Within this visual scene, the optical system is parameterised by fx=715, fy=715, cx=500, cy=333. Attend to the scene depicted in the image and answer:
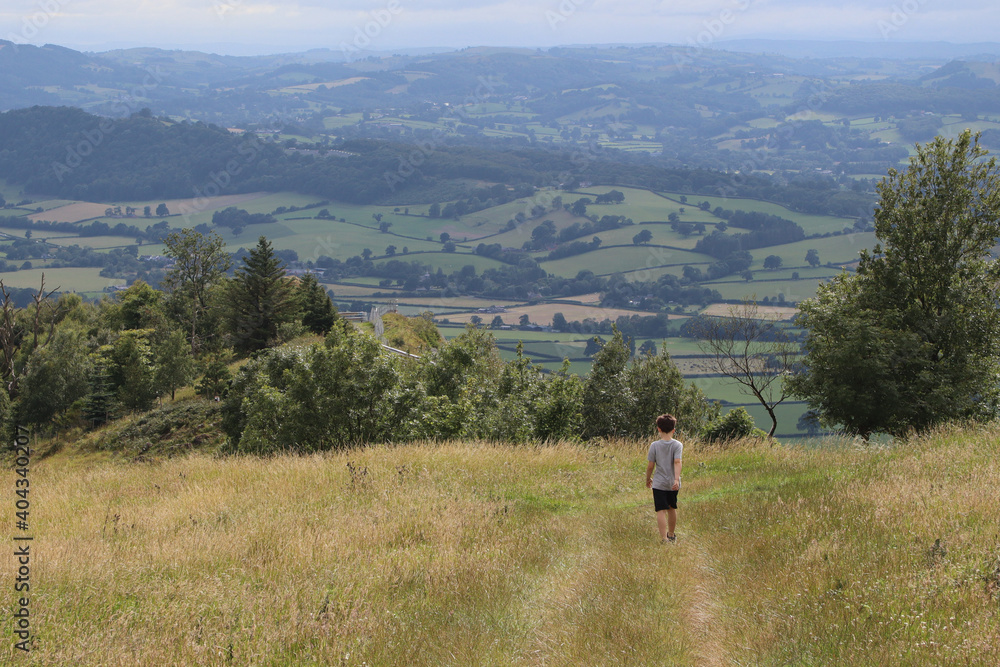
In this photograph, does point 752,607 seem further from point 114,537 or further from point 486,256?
point 486,256

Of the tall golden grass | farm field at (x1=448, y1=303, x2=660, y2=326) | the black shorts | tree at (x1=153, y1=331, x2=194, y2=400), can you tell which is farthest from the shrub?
farm field at (x1=448, y1=303, x2=660, y2=326)

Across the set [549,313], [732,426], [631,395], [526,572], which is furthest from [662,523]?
[549,313]

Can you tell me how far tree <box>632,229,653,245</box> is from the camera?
581ft

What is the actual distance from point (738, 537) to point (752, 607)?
7.39 ft

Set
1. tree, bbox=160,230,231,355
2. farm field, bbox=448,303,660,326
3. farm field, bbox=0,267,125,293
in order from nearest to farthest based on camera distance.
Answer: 1. tree, bbox=160,230,231,355
2. farm field, bbox=448,303,660,326
3. farm field, bbox=0,267,125,293

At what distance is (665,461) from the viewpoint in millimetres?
9430

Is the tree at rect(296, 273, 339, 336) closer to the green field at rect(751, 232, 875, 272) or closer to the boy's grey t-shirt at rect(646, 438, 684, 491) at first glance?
the boy's grey t-shirt at rect(646, 438, 684, 491)

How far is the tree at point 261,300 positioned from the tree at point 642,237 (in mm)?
139702

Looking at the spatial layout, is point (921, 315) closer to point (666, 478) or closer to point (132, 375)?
point (666, 478)

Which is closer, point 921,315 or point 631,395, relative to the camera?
point 921,315

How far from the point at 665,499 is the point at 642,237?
17473cm

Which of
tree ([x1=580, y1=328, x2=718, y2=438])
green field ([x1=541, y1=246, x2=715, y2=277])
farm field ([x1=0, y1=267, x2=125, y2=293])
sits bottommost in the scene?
farm field ([x1=0, y1=267, x2=125, y2=293])

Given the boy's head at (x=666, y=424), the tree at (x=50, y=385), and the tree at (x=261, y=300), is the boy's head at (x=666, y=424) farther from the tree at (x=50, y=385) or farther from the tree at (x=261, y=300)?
the tree at (x=50, y=385)

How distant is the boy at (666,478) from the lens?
922 centimetres
